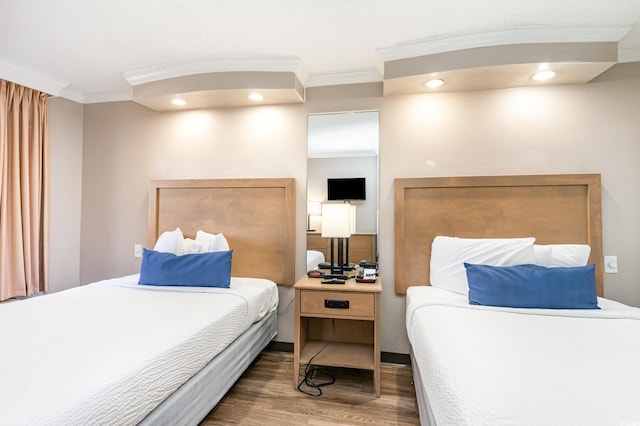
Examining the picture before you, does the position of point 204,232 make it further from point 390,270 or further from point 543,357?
point 543,357

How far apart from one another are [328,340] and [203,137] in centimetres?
217

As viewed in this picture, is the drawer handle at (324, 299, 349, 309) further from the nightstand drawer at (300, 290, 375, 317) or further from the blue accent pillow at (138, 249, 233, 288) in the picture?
the blue accent pillow at (138, 249, 233, 288)

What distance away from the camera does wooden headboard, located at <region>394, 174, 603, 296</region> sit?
7.52 feet

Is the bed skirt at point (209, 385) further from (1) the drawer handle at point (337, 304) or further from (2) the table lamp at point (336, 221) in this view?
(2) the table lamp at point (336, 221)

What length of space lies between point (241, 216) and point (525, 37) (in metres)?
2.50

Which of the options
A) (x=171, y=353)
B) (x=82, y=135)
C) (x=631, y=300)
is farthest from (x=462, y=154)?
(x=82, y=135)

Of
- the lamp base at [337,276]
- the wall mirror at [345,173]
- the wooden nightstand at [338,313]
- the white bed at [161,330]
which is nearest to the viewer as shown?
the white bed at [161,330]

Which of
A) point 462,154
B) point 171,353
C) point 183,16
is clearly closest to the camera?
point 171,353

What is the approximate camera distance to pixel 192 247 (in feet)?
8.52

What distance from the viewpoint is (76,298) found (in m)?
1.96

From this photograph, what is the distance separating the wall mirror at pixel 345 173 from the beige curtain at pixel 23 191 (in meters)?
2.44

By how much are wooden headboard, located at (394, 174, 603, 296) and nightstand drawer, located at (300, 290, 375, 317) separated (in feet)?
1.65

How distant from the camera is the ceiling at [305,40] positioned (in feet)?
6.12

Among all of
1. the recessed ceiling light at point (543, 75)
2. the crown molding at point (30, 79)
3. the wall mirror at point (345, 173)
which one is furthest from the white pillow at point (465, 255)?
the crown molding at point (30, 79)
